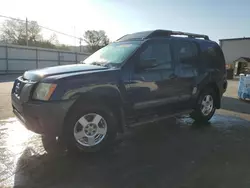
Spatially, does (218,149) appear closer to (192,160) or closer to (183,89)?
(192,160)

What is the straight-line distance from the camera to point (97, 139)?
13.7 feet

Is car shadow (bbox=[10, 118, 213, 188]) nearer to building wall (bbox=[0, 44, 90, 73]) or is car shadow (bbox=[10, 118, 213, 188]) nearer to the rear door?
the rear door

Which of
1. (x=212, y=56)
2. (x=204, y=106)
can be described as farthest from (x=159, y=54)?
(x=204, y=106)

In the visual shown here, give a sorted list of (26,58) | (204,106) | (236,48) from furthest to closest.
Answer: (236,48) → (26,58) → (204,106)

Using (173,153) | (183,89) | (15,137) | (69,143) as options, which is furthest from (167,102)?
(15,137)

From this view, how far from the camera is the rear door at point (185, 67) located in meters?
5.25

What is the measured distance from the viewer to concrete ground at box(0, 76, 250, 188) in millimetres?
3189

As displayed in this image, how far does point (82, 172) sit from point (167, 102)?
7.69 feet

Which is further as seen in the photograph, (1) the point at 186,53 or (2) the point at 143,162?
(1) the point at 186,53

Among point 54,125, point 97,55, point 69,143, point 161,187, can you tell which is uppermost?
point 97,55

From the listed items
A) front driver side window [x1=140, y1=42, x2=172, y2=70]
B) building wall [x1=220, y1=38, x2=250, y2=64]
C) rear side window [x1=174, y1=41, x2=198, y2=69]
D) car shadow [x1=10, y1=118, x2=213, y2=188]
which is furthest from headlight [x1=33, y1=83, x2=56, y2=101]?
building wall [x1=220, y1=38, x2=250, y2=64]

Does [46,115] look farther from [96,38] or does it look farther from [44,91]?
[96,38]

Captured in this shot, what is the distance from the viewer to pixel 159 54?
4.96 meters

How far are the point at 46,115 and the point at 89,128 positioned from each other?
0.77 m
